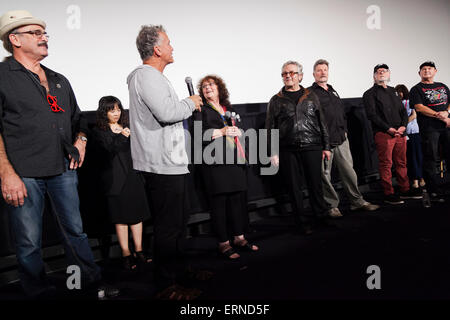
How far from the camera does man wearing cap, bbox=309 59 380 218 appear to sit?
146 inches

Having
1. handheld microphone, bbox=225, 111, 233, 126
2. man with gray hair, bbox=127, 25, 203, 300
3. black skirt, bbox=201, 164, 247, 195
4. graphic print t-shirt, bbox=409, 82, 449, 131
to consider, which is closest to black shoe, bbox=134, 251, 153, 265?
black skirt, bbox=201, 164, 247, 195

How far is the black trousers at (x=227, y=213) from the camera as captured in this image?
276 centimetres

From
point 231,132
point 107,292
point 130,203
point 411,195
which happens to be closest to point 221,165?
point 231,132

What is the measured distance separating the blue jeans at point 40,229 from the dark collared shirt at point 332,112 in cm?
264

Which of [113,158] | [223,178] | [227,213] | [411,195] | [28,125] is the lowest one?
[411,195]

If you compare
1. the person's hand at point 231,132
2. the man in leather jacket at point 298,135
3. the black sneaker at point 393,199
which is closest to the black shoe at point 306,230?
the man in leather jacket at point 298,135

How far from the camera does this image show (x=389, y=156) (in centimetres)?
407

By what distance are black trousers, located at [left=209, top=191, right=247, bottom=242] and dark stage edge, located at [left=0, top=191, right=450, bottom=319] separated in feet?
0.73

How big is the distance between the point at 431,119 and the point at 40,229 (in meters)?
4.05

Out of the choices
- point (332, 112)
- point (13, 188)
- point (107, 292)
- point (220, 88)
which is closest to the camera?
point (13, 188)

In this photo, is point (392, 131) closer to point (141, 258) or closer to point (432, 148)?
point (432, 148)

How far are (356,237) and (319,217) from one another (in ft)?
1.41

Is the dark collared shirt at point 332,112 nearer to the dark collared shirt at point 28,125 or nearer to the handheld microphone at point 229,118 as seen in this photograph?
the handheld microphone at point 229,118
